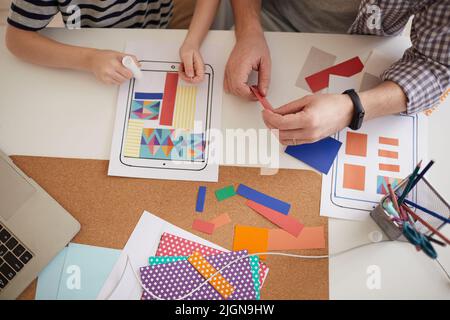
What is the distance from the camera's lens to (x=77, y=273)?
677 millimetres

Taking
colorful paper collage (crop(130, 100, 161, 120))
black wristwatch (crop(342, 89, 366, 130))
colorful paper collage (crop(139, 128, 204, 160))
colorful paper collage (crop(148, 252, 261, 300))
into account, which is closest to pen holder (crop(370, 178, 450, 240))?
black wristwatch (crop(342, 89, 366, 130))

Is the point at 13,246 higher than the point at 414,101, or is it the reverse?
the point at 414,101

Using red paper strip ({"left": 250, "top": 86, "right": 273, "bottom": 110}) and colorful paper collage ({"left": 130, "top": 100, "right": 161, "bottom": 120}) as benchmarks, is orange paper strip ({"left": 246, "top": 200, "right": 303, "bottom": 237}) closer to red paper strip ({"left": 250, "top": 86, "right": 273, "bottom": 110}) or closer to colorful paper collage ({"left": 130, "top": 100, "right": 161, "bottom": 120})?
red paper strip ({"left": 250, "top": 86, "right": 273, "bottom": 110})

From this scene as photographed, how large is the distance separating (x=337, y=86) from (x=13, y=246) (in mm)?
760

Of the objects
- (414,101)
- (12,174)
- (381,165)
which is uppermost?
(414,101)

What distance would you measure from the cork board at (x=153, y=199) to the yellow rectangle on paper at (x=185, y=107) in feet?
0.43

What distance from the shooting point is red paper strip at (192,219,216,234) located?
27.3 inches

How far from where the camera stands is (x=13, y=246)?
0.68 meters

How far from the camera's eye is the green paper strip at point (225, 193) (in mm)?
709

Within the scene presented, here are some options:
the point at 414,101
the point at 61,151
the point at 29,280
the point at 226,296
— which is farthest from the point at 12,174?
the point at 414,101

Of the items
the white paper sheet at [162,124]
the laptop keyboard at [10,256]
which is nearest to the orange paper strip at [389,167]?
the white paper sheet at [162,124]

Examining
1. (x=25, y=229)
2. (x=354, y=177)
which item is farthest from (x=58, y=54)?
(x=354, y=177)

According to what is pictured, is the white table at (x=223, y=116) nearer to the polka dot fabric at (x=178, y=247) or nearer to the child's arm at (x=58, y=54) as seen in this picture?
the child's arm at (x=58, y=54)
